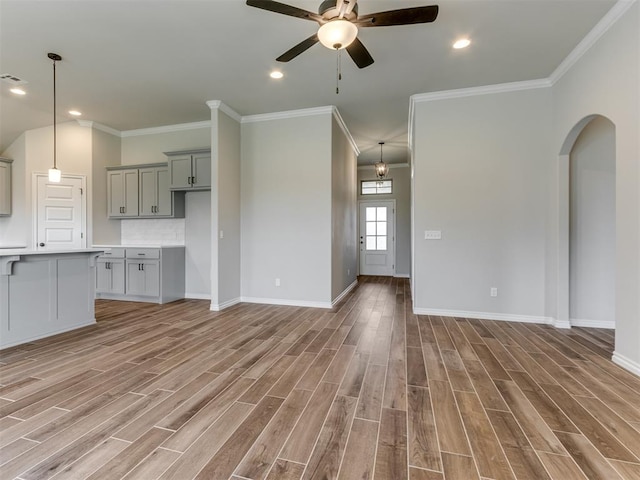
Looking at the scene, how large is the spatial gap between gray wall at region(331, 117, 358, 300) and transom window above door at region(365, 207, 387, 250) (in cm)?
171

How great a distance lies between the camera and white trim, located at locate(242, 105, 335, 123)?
471 cm

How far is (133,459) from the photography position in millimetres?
1490

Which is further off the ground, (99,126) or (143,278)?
(99,126)

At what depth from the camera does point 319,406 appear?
6.50 feet

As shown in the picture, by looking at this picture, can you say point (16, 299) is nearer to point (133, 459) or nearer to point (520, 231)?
point (133, 459)

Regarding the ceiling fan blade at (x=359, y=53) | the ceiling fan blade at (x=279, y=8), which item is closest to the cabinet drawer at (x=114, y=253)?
the ceiling fan blade at (x=279, y=8)

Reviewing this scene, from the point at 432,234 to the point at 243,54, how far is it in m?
3.30

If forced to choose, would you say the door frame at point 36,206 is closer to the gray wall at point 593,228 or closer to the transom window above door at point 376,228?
the transom window above door at point 376,228

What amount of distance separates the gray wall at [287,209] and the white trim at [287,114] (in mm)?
45

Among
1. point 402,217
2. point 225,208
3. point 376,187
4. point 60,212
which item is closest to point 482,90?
point 225,208

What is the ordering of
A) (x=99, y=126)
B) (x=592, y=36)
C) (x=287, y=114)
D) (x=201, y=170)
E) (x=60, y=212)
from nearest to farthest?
(x=592, y=36) → (x=287, y=114) → (x=201, y=170) → (x=60, y=212) → (x=99, y=126)

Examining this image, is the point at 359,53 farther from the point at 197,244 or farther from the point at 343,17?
the point at 197,244

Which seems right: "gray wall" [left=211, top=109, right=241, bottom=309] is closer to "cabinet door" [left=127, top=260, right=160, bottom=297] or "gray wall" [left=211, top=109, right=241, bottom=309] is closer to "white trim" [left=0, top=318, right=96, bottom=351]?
"cabinet door" [left=127, top=260, right=160, bottom=297]

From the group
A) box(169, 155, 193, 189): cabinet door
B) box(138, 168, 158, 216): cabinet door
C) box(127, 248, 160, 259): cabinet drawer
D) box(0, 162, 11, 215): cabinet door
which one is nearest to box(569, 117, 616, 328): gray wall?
box(169, 155, 193, 189): cabinet door
